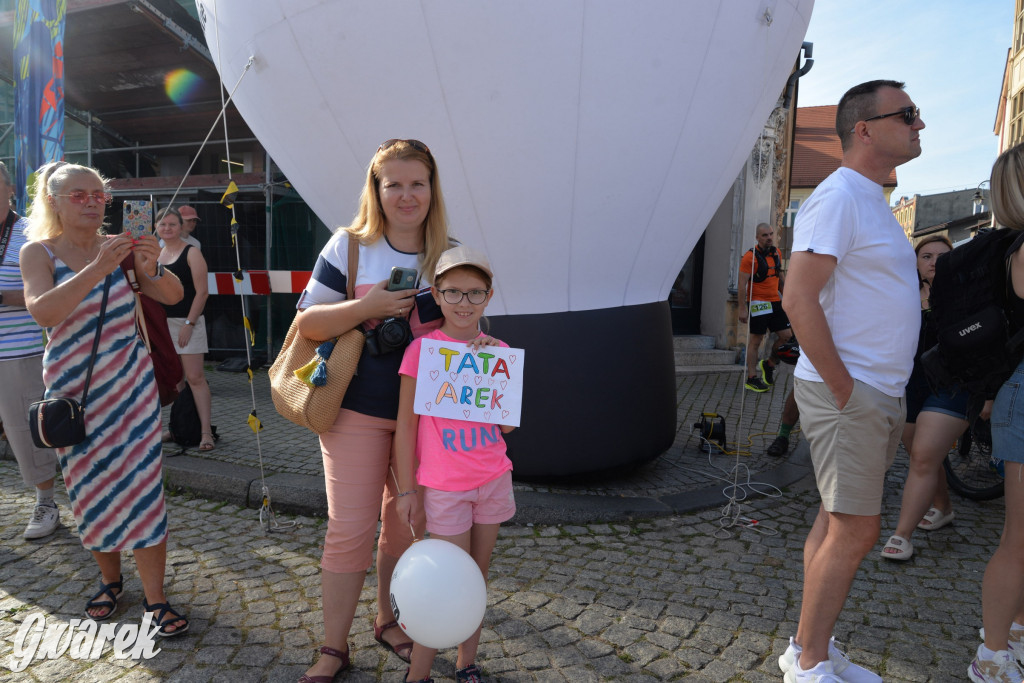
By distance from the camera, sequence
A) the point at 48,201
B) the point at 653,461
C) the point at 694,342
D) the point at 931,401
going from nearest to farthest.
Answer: the point at 48,201
the point at 931,401
the point at 653,461
the point at 694,342

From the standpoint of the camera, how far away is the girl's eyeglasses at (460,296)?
6.22 feet

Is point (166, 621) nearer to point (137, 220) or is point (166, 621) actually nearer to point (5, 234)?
point (137, 220)

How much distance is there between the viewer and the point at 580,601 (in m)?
2.69

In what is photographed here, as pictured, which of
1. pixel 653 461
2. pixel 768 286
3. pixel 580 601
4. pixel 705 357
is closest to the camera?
pixel 580 601

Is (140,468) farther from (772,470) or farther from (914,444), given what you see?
(772,470)

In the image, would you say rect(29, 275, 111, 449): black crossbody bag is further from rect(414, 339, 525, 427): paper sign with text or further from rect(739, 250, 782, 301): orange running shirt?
rect(739, 250, 782, 301): orange running shirt

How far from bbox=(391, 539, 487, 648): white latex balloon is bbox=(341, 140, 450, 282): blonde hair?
2.67 feet

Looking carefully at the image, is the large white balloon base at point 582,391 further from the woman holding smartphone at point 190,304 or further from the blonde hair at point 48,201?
the woman holding smartphone at point 190,304

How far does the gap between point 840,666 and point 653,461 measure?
2.40m

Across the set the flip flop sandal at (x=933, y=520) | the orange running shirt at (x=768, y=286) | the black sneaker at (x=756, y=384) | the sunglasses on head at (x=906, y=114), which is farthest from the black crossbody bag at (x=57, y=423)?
the black sneaker at (x=756, y=384)

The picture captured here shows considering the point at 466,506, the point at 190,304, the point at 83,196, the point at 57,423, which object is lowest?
the point at 466,506

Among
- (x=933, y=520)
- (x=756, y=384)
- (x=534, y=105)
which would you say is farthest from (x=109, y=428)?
(x=756, y=384)

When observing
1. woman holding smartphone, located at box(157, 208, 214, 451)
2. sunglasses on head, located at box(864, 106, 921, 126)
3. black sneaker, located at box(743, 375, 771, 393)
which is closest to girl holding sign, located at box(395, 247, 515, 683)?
sunglasses on head, located at box(864, 106, 921, 126)

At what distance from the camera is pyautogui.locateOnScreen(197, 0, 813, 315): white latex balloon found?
9.95 feet
